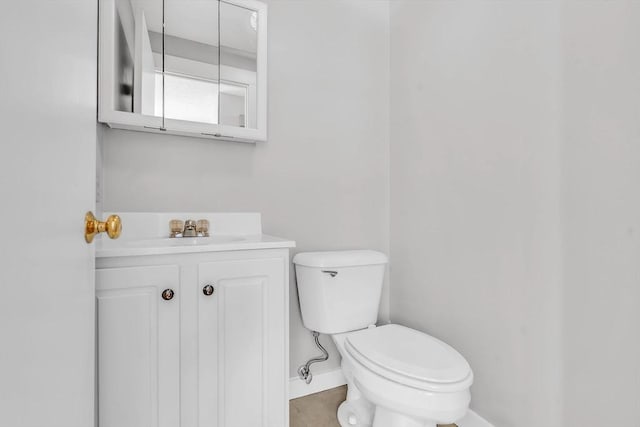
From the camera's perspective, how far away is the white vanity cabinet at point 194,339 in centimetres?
96

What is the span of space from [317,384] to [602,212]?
1432 millimetres

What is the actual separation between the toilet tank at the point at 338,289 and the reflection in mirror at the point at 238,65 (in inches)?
27.9

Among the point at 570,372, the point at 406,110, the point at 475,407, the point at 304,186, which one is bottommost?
the point at 475,407

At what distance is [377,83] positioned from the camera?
1.87 metres

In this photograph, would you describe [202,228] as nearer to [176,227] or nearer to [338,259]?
[176,227]

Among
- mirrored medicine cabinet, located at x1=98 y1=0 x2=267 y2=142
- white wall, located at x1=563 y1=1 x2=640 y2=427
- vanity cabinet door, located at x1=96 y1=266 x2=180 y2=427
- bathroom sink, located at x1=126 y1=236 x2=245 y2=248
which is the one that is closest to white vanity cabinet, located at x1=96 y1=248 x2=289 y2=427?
vanity cabinet door, located at x1=96 y1=266 x2=180 y2=427

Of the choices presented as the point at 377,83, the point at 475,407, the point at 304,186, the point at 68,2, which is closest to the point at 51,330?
the point at 68,2

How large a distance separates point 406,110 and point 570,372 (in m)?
1.33

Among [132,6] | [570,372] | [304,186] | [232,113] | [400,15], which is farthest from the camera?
[400,15]

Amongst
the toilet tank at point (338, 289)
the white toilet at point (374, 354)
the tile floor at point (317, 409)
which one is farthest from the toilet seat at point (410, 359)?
the tile floor at point (317, 409)

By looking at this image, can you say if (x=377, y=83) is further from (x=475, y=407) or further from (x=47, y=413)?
(x=47, y=413)

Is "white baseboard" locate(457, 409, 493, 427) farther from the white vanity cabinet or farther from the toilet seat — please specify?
the white vanity cabinet

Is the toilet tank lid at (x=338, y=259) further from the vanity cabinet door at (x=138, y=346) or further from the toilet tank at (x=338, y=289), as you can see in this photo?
the vanity cabinet door at (x=138, y=346)

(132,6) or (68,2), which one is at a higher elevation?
(132,6)
